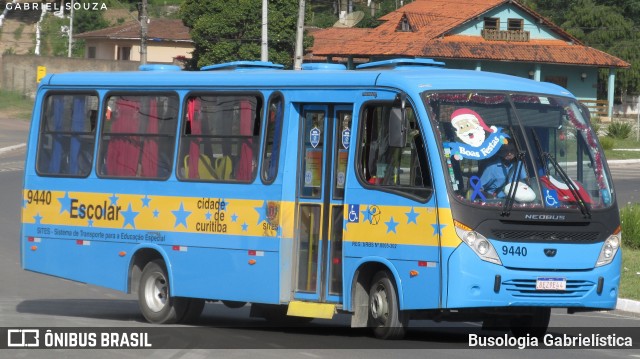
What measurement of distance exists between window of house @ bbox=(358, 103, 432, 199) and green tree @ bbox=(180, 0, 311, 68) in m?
47.5

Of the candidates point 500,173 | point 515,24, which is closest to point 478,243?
point 500,173

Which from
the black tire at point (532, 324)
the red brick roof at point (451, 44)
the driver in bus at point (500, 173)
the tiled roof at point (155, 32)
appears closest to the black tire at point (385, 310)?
the driver in bus at point (500, 173)

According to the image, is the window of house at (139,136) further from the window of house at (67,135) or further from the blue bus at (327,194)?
the window of house at (67,135)

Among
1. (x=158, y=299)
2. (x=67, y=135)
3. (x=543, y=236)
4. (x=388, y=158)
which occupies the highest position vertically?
(x=67, y=135)

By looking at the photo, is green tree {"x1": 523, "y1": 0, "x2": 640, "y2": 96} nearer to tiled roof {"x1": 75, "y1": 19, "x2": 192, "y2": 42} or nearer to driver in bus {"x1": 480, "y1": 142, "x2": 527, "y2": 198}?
tiled roof {"x1": 75, "y1": 19, "x2": 192, "y2": 42}

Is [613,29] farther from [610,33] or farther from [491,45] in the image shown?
[491,45]

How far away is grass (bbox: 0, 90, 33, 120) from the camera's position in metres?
72.5

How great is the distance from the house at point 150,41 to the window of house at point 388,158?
→ 7184cm

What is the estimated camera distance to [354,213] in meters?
12.7

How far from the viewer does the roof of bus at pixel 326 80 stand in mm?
12430

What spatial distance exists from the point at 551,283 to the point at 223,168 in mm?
4158

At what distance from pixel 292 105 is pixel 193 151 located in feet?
5.17

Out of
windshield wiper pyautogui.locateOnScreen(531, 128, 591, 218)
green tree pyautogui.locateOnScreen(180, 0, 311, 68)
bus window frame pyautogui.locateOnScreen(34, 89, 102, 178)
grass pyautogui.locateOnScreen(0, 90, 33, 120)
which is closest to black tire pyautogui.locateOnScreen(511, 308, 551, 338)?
windshield wiper pyautogui.locateOnScreen(531, 128, 591, 218)

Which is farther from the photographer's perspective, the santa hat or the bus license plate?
the santa hat
